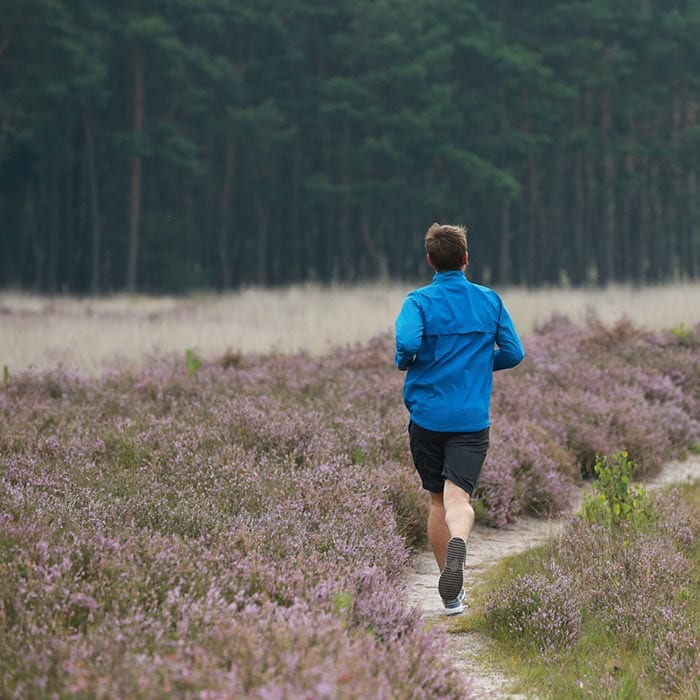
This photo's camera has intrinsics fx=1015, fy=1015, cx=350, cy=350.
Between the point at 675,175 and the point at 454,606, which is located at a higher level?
the point at 675,175

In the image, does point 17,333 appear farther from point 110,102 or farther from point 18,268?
point 18,268

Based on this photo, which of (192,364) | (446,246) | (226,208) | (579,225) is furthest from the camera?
(579,225)

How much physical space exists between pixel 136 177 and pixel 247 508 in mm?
38700

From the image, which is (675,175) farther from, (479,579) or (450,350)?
(450,350)

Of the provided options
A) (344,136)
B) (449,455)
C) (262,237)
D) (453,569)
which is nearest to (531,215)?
(344,136)

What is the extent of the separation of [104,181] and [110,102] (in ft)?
14.7

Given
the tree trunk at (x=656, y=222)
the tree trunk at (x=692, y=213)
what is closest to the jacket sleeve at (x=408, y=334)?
the tree trunk at (x=692, y=213)

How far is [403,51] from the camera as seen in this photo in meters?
47.7

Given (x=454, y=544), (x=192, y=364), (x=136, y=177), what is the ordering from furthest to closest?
1. (x=136, y=177)
2. (x=192, y=364)
3. (x=454, y=544)

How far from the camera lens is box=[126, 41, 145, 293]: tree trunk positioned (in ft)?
138

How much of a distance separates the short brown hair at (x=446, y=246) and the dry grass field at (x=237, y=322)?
773 cm

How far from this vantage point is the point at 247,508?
20.4 ft

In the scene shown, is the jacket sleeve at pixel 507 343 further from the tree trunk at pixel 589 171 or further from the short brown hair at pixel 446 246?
the tree trunk at pixel 589 171

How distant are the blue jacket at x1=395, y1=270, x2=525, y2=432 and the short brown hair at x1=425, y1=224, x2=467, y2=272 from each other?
0.21 ft
